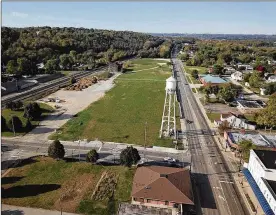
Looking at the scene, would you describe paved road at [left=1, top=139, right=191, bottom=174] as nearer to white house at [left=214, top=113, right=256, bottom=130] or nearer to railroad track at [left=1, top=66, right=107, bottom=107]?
white house at [left=214, top=113, right=256, bottom=130]

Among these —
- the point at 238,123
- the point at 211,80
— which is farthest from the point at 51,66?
the point at 238,123

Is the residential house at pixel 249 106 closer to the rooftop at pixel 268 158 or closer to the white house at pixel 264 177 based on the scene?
the white house at pixel 264 177

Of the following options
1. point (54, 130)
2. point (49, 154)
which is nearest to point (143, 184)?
point (49, 154)

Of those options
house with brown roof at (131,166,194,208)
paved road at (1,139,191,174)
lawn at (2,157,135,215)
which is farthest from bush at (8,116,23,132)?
house with brown roof at (131,166,194,208)

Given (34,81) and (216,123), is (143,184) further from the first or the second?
(34,81)

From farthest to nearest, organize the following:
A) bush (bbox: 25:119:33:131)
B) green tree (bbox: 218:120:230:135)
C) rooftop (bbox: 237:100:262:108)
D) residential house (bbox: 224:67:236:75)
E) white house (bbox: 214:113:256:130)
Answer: residential house (bbox: 224:67:236:75)
rooftop (bbox: 237:100:262:108)
white house (bbox: 214:113:256:130)
green tree (bbox: 218:120:230:135)
bush (bbox: 25:119:33:131)

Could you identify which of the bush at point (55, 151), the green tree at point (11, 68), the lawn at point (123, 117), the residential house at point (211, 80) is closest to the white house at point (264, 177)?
the lawn at point (123, 117)
